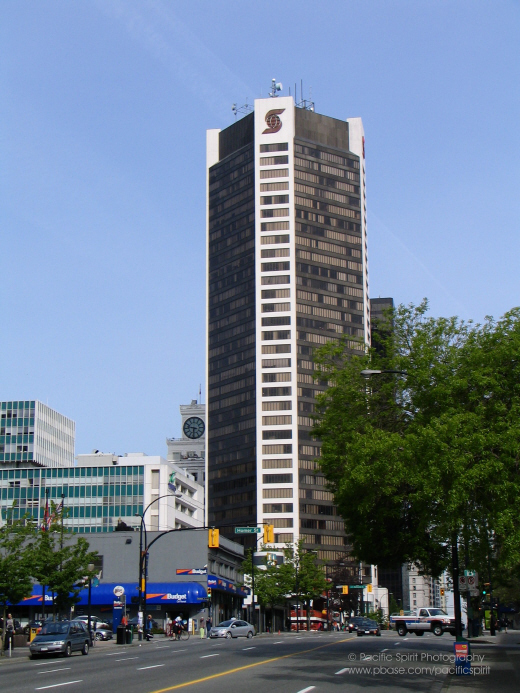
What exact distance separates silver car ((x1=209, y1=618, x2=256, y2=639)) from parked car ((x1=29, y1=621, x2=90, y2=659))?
2397cm

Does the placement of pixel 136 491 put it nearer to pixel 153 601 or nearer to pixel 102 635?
pixel 153 601

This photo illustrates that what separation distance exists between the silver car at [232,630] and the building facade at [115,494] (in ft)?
200

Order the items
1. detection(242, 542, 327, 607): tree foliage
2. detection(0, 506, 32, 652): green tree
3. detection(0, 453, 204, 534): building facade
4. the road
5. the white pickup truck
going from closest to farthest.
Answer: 1. the road
2. detection(0, 506, 32, 652): green tree
3. the white pickup truck
4. detection(242, 542, 327, 607): tree foliage
5. detection(0, 453, 204, 534): building facade

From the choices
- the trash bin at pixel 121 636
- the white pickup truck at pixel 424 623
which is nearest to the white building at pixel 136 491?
the white pickup truck at pixel 424 623

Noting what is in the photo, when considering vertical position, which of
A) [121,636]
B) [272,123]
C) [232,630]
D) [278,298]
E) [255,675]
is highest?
[272,123]

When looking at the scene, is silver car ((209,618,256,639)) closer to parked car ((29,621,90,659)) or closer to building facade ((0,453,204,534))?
parked car ((29,621,90,659))

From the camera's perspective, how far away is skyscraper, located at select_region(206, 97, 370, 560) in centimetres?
14475

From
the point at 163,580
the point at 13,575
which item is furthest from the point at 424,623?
the point at 13,575

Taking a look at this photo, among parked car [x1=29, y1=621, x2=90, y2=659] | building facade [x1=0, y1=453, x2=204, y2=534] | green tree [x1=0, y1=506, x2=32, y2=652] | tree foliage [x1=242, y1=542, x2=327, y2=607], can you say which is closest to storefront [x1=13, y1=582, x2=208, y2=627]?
tree foliage [x1=242, y1=542, x2=327, y2=607]

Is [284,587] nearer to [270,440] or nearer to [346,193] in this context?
[270,440]

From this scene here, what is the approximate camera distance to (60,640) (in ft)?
122

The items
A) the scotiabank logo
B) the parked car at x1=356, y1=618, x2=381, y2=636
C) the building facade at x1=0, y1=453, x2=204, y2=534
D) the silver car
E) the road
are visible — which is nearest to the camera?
the road

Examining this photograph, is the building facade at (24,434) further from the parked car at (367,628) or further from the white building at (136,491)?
the parked car at (367,628)

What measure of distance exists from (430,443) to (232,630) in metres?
45.1
